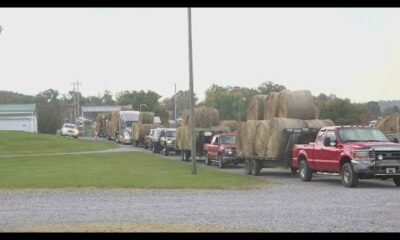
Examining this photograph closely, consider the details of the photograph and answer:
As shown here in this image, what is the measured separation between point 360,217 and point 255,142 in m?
13.9

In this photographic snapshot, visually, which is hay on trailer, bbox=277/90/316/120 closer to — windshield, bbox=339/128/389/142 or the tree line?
windshield, bbox=339/128/389/142

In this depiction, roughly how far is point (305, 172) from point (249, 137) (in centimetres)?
460

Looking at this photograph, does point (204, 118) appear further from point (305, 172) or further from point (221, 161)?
point (305, 172)

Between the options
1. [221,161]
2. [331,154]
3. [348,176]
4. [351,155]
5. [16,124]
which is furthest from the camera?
[16,124]

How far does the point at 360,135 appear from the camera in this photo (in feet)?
67.1

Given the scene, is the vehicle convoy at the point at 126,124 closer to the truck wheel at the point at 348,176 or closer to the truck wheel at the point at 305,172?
the truck wheel at the point at 305,172

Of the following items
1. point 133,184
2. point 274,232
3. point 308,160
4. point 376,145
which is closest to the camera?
point 274,232

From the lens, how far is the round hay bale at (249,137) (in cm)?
2609

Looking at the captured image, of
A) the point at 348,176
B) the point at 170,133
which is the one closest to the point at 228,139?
the point at 348,176

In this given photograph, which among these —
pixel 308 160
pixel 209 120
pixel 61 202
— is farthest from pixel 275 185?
pixel 209 120

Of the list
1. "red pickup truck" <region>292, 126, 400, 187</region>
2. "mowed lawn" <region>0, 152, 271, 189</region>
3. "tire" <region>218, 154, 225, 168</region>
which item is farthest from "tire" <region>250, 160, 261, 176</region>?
"tire" <region>218, 154, 225, 168</region>

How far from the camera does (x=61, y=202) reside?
51.9 feet

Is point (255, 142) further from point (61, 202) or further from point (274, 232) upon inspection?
point (274, 232)

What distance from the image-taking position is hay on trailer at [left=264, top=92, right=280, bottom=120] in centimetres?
2656
